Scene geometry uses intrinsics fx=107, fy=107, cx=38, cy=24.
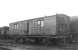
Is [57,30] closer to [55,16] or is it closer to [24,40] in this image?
[55,16]

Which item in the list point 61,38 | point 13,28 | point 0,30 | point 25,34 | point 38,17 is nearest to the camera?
Result: point 61,38

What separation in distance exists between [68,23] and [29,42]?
5.49 meters

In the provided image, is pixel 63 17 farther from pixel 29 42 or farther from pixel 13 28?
pixel 13 28

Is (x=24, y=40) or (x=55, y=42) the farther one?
(x=24, y=40)

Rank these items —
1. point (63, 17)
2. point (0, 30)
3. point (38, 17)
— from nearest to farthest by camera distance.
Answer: point (63, 17), point (38, 17), point (0, 30)

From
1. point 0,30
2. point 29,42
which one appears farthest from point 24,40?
point 0,30

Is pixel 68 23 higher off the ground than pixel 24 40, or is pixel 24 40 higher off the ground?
pixel 68 23

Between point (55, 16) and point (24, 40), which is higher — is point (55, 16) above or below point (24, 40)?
above

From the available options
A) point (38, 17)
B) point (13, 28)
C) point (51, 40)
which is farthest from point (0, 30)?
point (51, 40)

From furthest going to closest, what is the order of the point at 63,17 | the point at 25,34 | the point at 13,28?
the point at 13,28 → the point at 25,34 → the point at 63,17

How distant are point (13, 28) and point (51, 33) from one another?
740 centimetres

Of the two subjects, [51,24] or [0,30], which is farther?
[0,30]

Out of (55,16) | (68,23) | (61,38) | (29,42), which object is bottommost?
(29,42)

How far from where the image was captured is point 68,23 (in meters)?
→ 11.4
